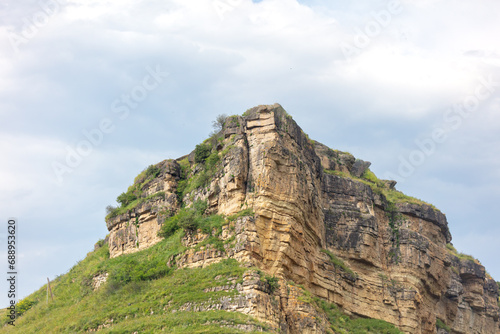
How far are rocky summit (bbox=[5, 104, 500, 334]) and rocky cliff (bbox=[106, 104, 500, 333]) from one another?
0.38ft

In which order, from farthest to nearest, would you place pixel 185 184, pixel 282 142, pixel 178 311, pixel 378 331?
pixel 185 184 < pixel 378 331 < pixel 282 142 < pixel 178 311

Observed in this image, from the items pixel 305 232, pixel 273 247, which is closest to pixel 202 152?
pixel 305 232

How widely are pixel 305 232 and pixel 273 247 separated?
545cm

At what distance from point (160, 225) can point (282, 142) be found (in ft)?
46.5

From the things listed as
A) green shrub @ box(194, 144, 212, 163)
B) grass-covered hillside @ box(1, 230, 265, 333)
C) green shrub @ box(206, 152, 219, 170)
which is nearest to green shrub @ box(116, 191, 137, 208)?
grass-covered hillside @ box(1, 230, 265, 333)

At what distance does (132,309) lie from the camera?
5441 cm

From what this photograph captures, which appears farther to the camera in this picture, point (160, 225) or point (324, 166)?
point (324, 166)

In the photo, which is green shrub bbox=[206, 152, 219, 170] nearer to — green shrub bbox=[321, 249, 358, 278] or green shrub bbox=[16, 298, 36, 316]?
green shrub bbox=[321, 249, 358, 278]

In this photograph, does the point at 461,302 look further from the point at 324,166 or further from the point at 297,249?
the point at 297,249

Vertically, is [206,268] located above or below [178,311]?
above

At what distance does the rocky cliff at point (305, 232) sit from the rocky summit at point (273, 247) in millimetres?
116

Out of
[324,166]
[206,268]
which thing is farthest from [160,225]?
[324,166]

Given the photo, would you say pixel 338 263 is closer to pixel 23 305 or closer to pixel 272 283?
pixel 272 283

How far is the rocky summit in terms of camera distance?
5216 centimetres
